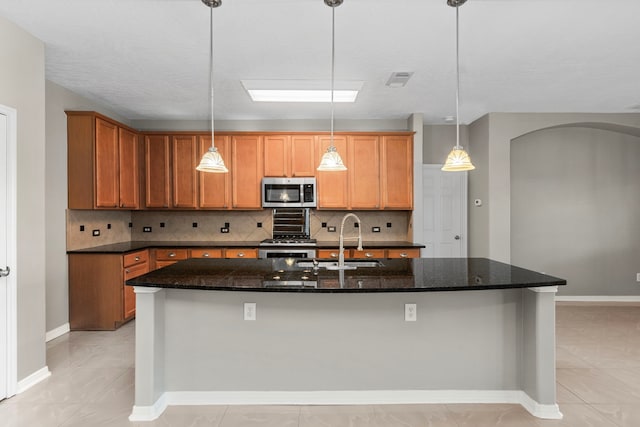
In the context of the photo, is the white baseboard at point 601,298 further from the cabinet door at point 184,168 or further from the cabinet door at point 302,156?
the cabinet door at point 184,168

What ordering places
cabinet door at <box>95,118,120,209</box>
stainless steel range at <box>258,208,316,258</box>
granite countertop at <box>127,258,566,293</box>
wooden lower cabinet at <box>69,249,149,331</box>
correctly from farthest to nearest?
1. stainless steel range at <box>258,208,316,258</box>
2. cabinet door at <box>95,118,120,209</box>
3. wooden lower cabinet at <box>69,249,149,331</box>
4. granite countertop at <box>127,258,566,293</box>

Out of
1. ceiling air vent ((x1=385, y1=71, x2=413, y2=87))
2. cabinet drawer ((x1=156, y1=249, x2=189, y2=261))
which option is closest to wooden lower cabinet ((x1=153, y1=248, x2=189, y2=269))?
cabinet drawer ((x1=156, y1=249, x2=189, y2=261))

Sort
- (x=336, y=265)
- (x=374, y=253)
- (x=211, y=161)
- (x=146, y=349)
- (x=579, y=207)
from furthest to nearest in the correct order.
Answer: (x=579, y=207) → (x=374, y=253) → (x=336, y=265) → (x=211, y=161) → (x=146, y=349)

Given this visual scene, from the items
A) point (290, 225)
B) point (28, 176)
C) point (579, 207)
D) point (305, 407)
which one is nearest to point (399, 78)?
point (290, 225)

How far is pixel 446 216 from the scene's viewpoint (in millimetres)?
6199

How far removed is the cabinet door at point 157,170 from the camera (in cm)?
564

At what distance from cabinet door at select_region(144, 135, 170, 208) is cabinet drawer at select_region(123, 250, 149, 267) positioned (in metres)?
0.84

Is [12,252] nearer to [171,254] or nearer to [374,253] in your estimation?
[171,254]

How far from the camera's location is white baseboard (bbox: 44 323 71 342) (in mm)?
4145

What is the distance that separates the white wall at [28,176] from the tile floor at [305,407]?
0.40 m

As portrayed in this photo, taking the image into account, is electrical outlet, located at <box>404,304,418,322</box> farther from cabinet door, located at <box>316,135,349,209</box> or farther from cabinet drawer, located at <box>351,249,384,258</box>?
cabinet door, located at <box>316,135,349,209</box>

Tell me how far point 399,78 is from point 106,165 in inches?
139

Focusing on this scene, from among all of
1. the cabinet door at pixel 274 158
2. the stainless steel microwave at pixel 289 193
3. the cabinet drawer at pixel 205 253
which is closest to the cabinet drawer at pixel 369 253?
the stainless steel microwave at pixel 289 193

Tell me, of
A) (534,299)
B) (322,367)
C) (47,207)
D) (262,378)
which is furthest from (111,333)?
(534,299)
